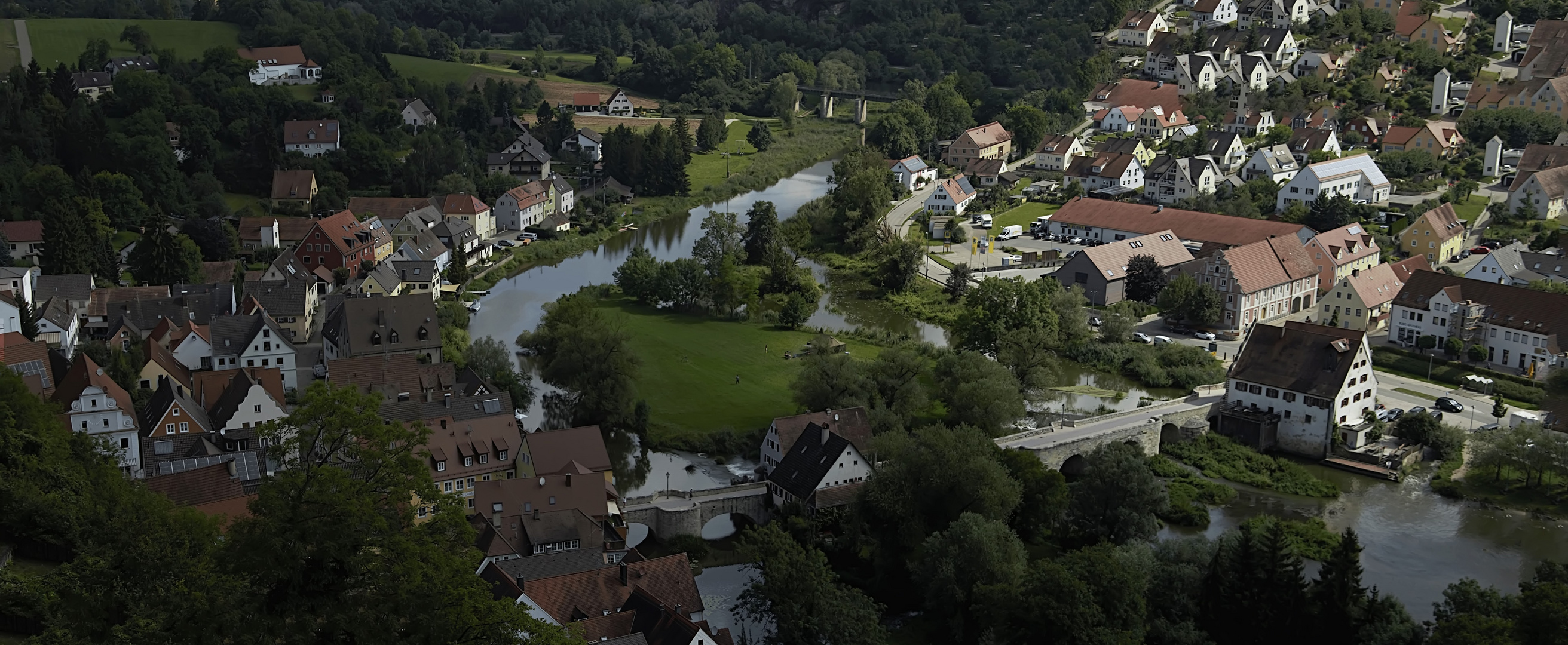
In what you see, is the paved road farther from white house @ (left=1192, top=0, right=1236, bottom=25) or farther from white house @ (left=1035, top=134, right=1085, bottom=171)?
white house @ (left=1192, top=0, right=1236, bottom=25)

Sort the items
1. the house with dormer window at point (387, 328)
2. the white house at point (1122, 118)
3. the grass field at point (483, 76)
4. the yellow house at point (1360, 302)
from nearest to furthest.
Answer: the house with dormer window at point (387, 328)
the yellow house at point (1360, 302)
the white house at point (1122, 118)
the grass field at point (483, 76)

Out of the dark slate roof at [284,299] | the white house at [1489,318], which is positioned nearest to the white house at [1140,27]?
the white house at [1489,318]

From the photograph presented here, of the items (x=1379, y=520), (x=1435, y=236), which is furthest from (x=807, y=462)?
(x=1435, y=236)

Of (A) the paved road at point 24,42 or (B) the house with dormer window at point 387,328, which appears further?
(A) the paved road at point 24,42

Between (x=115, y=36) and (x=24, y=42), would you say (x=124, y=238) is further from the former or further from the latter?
(x=115, y=36)

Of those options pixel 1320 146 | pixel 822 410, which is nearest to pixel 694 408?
pixel 822 410

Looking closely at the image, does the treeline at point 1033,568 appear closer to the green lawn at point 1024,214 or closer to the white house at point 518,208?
the green lawn at point 1024,214
